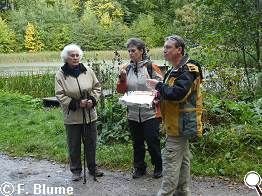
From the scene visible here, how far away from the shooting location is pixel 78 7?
5000 cm

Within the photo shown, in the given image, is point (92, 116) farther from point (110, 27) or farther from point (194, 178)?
point (110, 27)

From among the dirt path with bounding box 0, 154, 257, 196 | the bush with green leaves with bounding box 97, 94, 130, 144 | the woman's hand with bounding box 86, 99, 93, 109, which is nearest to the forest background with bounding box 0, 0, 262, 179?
the bush with green leaves with bounding box 97, 94, 130, 144

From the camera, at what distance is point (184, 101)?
403 cm

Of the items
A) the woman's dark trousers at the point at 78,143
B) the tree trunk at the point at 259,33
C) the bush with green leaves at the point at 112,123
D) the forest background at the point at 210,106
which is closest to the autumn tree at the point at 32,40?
the forest background at the point at 210,106

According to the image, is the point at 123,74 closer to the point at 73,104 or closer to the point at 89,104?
the point at 89,104

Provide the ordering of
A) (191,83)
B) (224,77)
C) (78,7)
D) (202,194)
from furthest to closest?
(78,7), (224,77), (202,194), (191,83)

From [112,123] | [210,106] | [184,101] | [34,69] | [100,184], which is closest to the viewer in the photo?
[184,101]

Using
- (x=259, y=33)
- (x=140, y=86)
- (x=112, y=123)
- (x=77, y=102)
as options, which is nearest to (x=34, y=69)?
(x=259, y=33)

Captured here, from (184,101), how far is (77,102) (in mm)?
1662

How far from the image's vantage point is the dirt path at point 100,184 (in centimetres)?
499

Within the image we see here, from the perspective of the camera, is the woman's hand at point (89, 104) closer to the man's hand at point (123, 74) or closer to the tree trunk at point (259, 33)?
the man's hand at point (123, 74)

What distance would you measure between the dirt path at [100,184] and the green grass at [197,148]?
0.85ft

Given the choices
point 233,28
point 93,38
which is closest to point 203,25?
point 233,28

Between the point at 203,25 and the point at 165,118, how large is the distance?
242 inches
